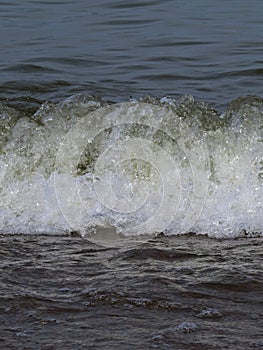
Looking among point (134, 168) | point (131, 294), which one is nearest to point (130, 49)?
point (134, 168)

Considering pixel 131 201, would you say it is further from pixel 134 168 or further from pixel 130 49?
pixel 130 49

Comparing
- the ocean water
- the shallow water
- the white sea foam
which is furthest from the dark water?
the shallow water

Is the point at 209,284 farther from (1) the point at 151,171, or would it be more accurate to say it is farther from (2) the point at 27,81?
(2) the point at 27,81

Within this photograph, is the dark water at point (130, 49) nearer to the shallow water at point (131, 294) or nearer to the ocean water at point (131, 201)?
the ocean water at point (131, 201)

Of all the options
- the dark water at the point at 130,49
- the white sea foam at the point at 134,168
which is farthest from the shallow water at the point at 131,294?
the dark water at the point at 130,49

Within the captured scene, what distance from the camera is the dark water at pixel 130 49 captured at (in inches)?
306

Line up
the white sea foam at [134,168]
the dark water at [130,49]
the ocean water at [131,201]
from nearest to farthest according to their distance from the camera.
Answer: the ocean water at [131,201], the white sea foam at [134,168], the dark water at [130,49]

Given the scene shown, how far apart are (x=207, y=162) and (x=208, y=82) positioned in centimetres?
297

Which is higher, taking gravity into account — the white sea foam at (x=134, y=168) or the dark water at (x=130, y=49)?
the dark water at (x=130, y=49)

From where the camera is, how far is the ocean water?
3.14 meters

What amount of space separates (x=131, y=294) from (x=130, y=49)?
6275 millimetres

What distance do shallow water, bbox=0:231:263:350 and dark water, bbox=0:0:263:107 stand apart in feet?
10.5

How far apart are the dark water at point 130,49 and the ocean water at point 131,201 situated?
41 mm

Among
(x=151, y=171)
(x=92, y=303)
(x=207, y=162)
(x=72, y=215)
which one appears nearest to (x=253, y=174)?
(x=207, y=162)
